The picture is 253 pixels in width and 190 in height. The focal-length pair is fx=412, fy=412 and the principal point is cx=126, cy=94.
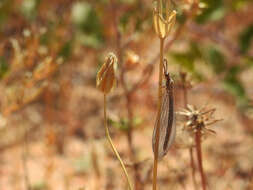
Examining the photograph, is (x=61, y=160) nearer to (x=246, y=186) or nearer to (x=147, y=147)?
(x=147, y=147)

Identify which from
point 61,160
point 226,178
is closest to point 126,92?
point 226,178

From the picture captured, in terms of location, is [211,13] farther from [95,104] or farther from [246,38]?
[95,104]

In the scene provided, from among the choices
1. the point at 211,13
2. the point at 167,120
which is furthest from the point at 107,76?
the point at 211,13

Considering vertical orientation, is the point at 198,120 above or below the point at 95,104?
below

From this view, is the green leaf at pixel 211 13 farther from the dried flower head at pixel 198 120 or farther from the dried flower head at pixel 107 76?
the dried flower head at pixel 107 76

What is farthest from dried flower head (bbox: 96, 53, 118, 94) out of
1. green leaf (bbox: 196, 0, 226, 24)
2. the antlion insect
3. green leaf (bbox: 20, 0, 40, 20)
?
green leaf (bbox: 20, 0, 40, 20)
